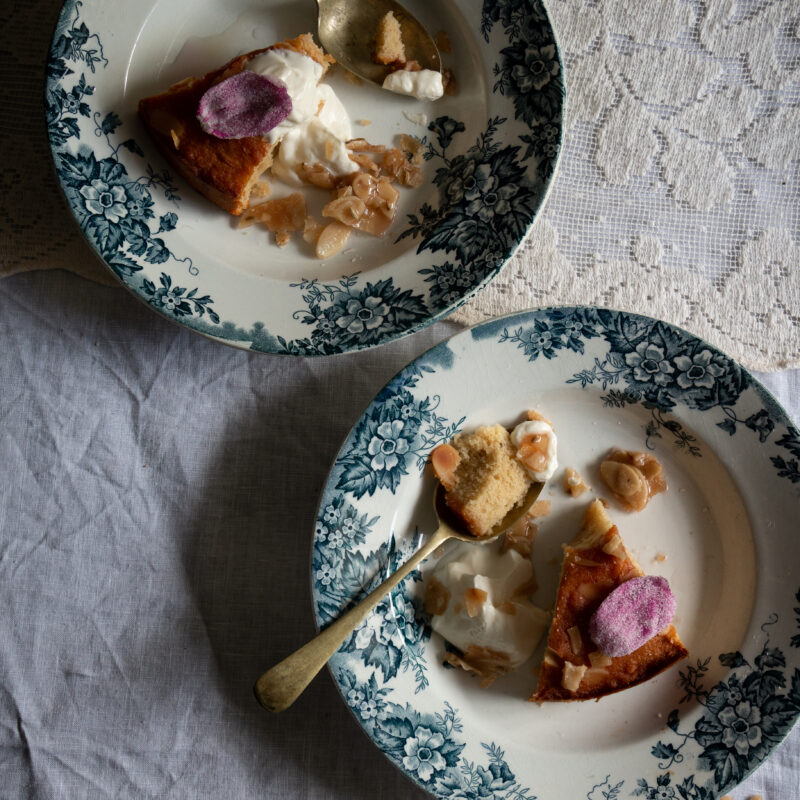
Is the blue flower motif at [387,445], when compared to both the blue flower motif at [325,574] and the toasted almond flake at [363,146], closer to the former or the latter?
the blue flower motif at [325,574]

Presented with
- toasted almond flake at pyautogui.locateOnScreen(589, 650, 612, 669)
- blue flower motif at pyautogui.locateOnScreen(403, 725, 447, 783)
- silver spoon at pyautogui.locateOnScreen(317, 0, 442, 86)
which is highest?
silver spoon at pyautogui.locateOnScreen(317, 0, 442, 86)

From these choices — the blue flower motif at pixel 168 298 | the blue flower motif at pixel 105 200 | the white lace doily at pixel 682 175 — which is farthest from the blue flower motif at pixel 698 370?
the blue flower motif at pixel 105 200

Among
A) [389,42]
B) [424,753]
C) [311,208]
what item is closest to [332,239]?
[311,208]

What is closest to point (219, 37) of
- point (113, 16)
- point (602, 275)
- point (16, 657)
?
point (113, 16)

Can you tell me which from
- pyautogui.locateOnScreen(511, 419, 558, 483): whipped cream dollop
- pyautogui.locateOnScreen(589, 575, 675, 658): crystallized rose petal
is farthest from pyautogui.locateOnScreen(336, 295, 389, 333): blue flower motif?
pyautogui.locateOnScreen(589, 575, 675, 658): crystallized rose petal

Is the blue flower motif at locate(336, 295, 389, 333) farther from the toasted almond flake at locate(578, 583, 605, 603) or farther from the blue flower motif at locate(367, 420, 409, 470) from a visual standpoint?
the toasted almond flake at locate(578, 583, 605, 603)

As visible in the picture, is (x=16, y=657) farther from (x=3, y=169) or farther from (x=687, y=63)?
(x=687, y=63)

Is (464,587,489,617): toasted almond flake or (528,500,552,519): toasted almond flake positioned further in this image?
(528,500,552,519): toasted almond flake
